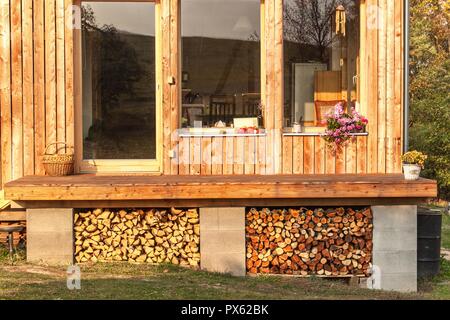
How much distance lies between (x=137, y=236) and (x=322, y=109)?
107 inches

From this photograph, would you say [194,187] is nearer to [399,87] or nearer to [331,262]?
[331,262]

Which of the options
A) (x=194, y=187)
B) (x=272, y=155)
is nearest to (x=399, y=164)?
(x=272, y=155)

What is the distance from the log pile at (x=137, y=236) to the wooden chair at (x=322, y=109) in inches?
75.6

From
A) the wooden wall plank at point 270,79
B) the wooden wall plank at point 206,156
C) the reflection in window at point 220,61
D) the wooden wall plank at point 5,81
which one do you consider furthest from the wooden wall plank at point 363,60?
the wooden wall plank at point 5,81

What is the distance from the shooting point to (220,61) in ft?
28.8

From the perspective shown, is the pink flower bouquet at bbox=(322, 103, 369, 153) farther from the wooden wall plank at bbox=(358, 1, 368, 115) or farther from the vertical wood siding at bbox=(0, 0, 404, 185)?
the wooden wall plank at bbox=(358, 1, 368, 115)

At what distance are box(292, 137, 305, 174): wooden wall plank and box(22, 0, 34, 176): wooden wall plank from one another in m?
2.99

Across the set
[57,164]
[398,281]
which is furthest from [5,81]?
[398,281]

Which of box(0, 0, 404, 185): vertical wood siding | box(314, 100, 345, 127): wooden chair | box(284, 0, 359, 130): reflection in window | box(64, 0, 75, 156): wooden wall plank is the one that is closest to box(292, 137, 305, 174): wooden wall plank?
box(0, 0, 404, 185): vertical wood siding

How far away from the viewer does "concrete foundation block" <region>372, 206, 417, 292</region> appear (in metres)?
8.06

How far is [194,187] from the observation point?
778cm

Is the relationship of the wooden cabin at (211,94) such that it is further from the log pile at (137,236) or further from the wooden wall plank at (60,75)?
the log pile at (137,236)

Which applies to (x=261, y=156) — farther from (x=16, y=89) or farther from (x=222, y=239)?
(x=16, y=89)

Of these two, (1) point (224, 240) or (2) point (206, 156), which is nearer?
(1) point (224, 240)
